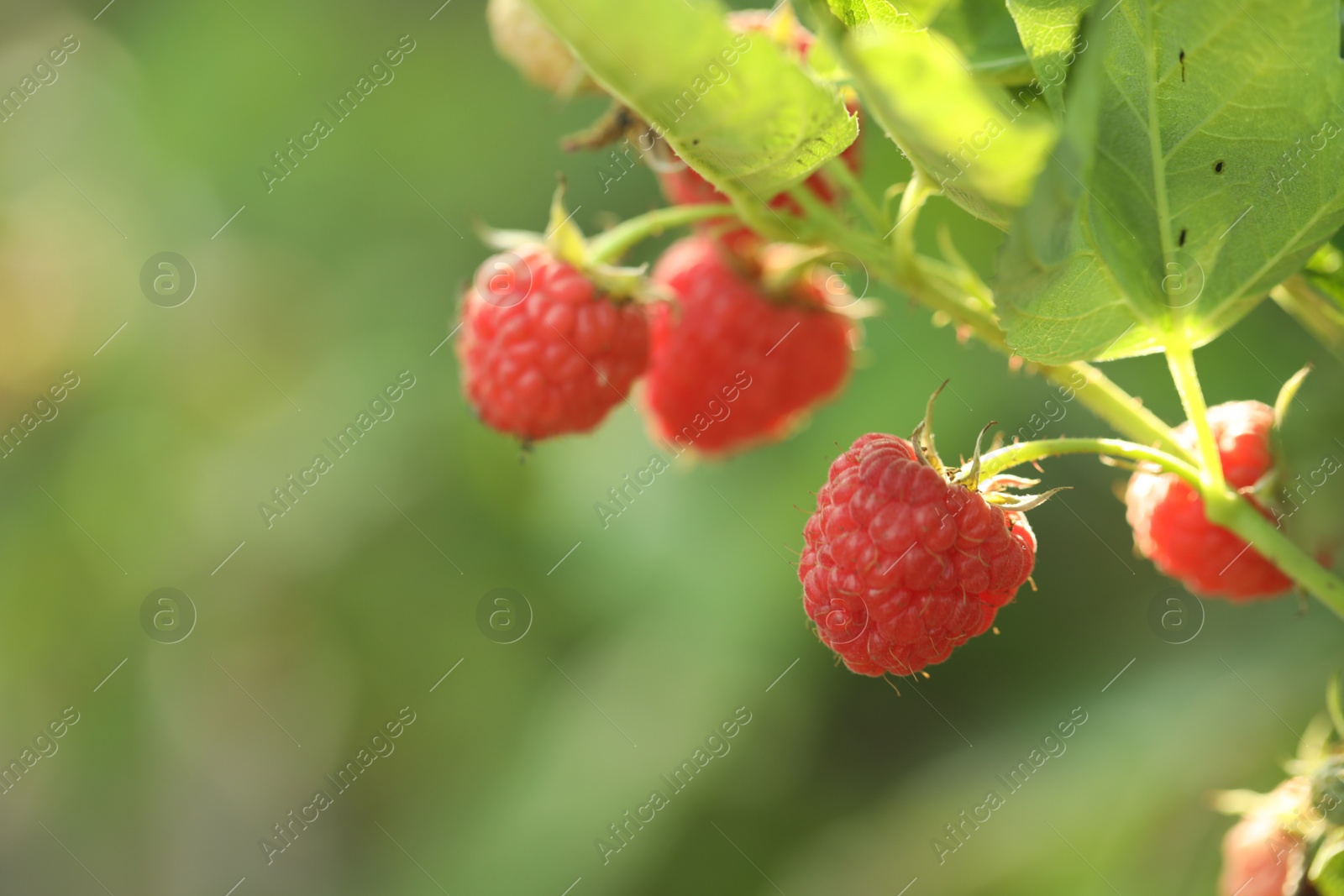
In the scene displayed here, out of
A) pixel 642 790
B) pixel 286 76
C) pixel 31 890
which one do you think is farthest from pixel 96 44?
pixel 642 790

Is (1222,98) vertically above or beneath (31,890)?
above

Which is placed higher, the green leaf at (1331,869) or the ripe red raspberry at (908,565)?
the ripe red raspberry at (908,565)

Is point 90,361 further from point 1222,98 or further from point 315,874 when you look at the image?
point 1222,98

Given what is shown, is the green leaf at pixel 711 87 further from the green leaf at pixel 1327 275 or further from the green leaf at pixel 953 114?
the green leaf at pixel 1327 275

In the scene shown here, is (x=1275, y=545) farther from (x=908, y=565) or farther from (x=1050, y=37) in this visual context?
(x=1050, y=37)
